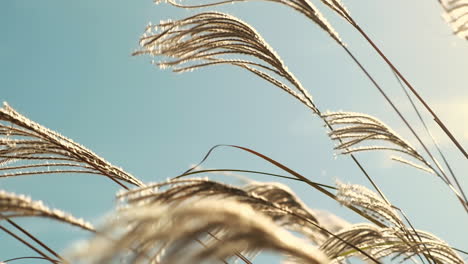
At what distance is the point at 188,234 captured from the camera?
0.70 meters

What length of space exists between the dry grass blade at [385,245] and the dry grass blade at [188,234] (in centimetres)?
102

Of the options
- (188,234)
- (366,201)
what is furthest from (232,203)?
(366,201)

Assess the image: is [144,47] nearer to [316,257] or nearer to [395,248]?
[395,248]

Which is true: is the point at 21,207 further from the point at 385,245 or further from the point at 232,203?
the point at 385,245

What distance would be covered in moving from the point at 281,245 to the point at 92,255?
269 millimetres

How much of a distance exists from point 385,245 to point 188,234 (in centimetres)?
153

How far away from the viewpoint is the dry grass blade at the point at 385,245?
1771mm

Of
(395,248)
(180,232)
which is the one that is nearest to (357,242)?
(395,248)

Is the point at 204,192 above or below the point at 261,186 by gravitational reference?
below

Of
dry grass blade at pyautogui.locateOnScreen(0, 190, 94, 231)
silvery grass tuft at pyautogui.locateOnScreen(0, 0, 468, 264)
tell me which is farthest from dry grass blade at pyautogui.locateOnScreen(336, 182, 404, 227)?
dry grass blade at pyautogui.locateOnScreen(0, 190, 94, 231)

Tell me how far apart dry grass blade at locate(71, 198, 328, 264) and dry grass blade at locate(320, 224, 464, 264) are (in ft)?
3.35

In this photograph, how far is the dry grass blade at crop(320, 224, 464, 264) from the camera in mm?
1771

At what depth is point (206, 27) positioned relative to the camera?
91.3 inches

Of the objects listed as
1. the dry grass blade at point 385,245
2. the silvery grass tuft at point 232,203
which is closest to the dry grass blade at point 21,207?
the silvery grass tuft at point 232,203
